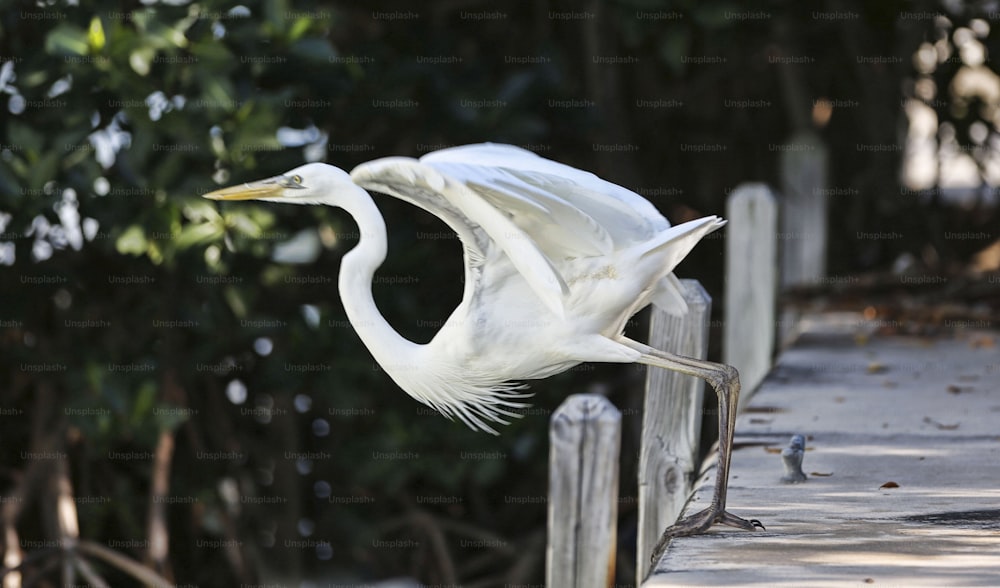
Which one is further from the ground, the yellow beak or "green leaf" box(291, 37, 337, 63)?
"green leaf" box(291, 37, 337, 63)

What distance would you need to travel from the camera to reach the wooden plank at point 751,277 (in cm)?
487

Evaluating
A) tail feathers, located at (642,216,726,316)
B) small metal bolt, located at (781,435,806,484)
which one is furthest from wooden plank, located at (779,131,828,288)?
tail feathers, located at (642,216,726,316)

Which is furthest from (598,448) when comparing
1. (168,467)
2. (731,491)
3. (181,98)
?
(168,467)

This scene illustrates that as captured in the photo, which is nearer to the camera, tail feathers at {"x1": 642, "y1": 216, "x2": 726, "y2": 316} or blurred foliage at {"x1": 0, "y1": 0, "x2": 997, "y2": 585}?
tail feathers at {"x1": 642, "y1": 216, "x2": 726, "y2": 316}

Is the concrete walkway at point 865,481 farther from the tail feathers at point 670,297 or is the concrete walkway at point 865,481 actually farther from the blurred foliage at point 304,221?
the blurred foliage at point 304,221

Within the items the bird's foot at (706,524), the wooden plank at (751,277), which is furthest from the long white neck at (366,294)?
the wooden plank at (751,277)

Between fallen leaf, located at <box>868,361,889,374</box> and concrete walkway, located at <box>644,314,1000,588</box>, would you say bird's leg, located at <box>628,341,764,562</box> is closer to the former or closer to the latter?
concrete walkway, located at <box>644,314,1000,588</box>

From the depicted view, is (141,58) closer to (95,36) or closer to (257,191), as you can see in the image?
(95,36)

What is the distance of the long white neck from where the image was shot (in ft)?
8.66

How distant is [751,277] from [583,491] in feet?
8.50

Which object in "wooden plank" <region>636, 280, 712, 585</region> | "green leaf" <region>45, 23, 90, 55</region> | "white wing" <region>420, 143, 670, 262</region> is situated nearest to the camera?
"white wing" <region>420, 143, 670, 262</region>

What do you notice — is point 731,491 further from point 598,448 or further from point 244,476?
point 244,476

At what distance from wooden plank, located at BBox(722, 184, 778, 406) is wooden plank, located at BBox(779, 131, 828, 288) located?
1.99 metres

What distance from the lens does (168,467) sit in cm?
540
